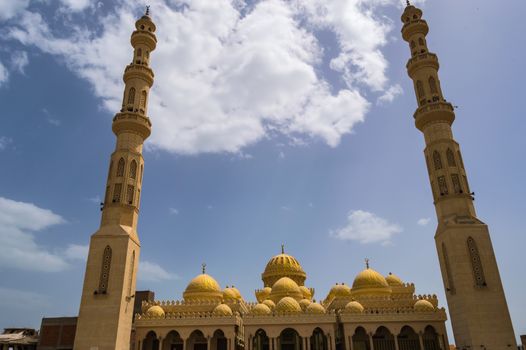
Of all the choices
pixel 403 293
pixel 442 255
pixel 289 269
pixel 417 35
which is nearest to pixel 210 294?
pixel 289 269

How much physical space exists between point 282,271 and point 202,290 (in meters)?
11.0

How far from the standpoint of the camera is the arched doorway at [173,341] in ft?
124

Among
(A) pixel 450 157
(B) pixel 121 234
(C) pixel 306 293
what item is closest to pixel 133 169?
(B) pixel 121 234

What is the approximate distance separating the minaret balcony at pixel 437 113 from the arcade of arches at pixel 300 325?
53.7 ft

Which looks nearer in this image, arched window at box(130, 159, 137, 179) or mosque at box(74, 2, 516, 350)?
mosque at box(74, 2, 516, 350)

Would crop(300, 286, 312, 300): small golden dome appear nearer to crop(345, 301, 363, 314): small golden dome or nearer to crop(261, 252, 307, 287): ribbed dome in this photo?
crop(261, 252, 307, 287): ribbed dome

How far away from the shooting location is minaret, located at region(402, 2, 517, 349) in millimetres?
30656

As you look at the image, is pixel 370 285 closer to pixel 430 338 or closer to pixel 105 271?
pixel 430 338

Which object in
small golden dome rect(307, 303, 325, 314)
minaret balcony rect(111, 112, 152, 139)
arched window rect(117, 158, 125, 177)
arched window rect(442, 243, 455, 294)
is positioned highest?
minaret balcony rect(111, 112, 152, 139)

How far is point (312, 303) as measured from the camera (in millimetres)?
37312

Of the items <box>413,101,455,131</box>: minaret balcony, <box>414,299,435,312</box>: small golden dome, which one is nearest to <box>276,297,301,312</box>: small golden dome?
<box>414,299,435,312</box>: small golden dome

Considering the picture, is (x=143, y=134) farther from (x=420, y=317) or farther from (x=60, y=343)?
(x=420, y=317)

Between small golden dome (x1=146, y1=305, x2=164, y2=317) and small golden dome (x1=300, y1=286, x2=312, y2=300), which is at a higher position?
small golden dome (x1=300, y1=286, x2=312, y2=300)

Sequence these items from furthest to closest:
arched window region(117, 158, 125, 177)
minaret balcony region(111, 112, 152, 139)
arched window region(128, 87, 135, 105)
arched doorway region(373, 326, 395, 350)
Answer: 1. arched window region(128, 87, 135, 105)
2. minaret balcony region(111, 112, 152, 139)
3. arched window region(117, 158, 125, 177)
4. arched doorway region(373, 326, 395, 350)
